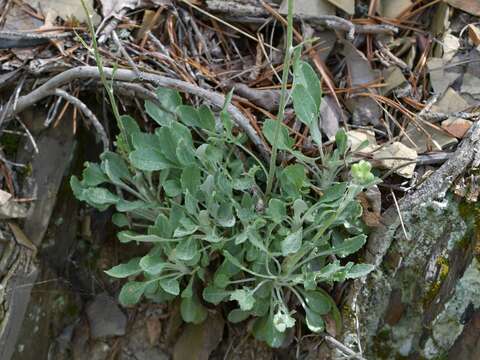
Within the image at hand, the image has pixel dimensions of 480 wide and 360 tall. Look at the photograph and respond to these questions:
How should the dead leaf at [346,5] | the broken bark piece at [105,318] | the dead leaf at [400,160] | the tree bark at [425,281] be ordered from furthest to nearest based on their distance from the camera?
the broken bark piece at [105,318], the dead leaf at [346,5], the dead leaf at [400,160], the tree bark at [425,281]

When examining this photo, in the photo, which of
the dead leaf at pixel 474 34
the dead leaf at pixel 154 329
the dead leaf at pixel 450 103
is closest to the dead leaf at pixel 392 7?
the dead leaf at pixel 474 34

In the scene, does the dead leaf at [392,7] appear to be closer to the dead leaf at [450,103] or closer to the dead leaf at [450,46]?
the dead leaf at [450,46]

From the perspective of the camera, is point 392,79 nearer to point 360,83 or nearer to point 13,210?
point 360,83

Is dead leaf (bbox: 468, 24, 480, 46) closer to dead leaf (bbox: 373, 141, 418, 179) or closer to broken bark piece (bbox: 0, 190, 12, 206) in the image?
dead leaf (bbox: 373, 141, 418, 179)

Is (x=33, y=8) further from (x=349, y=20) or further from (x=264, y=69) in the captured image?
(x=349, y=20)

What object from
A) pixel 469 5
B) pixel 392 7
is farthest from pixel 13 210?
pixel 469 5

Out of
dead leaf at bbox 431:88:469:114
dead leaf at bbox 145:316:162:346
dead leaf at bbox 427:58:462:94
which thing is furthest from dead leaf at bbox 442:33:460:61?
dead leaf at bbox 145:316:162:346

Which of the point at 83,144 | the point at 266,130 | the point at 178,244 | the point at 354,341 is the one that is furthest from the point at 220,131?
the point at 354,341
